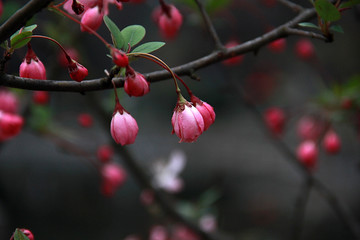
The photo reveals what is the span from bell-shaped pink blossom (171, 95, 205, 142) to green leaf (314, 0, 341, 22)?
0.22 metres

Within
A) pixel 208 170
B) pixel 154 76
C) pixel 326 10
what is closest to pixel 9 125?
pixel 154 76

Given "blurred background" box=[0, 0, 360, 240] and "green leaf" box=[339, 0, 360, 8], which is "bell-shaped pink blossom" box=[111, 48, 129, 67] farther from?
"blurred background" box=[0, 0, 360, 240]

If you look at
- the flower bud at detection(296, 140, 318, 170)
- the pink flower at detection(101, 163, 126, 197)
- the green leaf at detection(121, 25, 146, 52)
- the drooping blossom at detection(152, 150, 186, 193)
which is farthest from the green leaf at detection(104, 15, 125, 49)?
the drooping blossom at detection(152, 150, 186, 193)

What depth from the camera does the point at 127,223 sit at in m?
2.67

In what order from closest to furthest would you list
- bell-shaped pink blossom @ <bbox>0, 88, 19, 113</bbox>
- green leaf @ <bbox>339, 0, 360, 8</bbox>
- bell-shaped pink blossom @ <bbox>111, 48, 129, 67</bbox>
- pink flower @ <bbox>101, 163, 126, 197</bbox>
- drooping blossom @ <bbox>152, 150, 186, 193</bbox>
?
bell-shaped pink blossom @ <bbox>111, 48, 129, 67</bbox>
green leaf @ <bbox>339, 0, 360, 8</bbox>
bell-shaped pink blossom @ <bbox>0, 88, 19, 113</bbox>
pink flower @ <bbox>101, 163, 126, 197</bbox>
drooping blossom @ <bbox>152, 150, 186, 193</bbox>

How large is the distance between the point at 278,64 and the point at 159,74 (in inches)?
133

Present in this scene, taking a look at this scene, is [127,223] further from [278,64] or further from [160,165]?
[278,64]

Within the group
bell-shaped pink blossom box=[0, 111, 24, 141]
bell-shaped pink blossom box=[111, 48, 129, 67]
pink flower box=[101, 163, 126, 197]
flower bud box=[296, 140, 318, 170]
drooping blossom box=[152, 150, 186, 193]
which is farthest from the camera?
drooping blossom box=[152, 150, 186, 193]

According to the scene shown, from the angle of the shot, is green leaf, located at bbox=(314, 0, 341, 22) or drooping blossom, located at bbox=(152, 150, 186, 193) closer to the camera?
green leaf, located at bbox=(314, 0, 341, 22)

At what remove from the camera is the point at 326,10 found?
21.1 inches

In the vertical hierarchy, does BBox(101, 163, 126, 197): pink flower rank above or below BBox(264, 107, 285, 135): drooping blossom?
below

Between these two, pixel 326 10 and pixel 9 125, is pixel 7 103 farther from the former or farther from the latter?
pixel 326 10

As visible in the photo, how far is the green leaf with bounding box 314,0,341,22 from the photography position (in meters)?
0.52

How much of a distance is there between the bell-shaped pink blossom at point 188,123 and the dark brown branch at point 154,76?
2.0 inches
